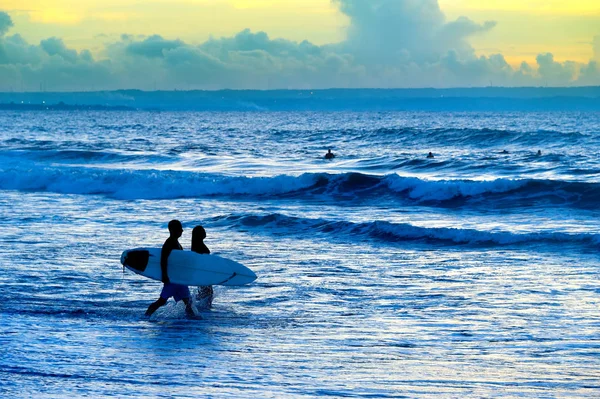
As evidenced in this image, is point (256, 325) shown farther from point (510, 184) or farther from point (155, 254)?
point (510, 184)

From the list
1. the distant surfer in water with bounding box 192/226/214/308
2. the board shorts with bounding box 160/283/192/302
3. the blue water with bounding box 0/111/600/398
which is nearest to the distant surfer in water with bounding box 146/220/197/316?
the board shorts with bounding box 160/283/192/302

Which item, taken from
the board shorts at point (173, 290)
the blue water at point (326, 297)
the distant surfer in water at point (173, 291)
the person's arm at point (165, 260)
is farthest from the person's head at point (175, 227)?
the blue water at point (326, 297)

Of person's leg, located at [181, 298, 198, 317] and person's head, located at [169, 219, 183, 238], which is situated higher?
person's head, located at [169, 219, 183, 238]

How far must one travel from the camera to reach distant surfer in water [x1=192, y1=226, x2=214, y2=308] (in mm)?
11336

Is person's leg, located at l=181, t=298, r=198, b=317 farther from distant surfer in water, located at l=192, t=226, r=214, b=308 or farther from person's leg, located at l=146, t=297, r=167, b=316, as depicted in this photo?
distant surfer in water, located at l=192, t=226, r=214, b=308

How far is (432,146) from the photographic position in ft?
188

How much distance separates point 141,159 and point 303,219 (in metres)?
29.1

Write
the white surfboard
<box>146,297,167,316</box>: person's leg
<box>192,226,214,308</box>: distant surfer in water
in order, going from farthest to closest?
<box>192,226,214,308</box>: distant surfer in water
the white surfboard
<box>146,297,167,316</box>: person's leg

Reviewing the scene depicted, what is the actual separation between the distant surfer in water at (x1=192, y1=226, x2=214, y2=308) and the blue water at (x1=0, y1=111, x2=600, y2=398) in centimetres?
22

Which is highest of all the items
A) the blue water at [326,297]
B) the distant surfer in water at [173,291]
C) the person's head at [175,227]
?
the person's head at [175,227]

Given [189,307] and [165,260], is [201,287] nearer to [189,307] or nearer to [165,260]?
[189,307]

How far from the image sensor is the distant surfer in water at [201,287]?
11.3 meters

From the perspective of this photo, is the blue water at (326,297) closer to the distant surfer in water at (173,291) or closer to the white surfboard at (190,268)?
the distant surfer in water at (173,291)

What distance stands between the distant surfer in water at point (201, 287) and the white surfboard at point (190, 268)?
0.68ft
